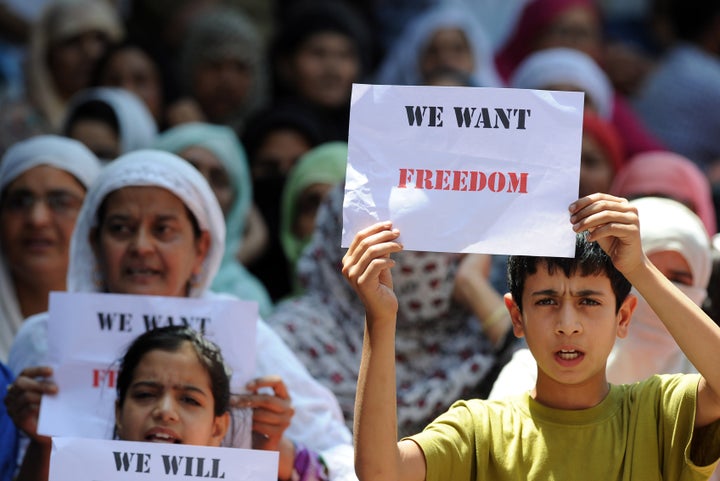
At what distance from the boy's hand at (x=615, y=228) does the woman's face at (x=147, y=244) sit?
186 centimetres

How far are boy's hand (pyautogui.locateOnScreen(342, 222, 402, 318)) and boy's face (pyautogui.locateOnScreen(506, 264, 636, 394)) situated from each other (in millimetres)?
403

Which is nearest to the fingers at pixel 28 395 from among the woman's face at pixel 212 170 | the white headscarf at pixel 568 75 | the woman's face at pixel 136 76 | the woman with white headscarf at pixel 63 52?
the woman's face at pixel 212 170

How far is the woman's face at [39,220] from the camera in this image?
19.1 ft

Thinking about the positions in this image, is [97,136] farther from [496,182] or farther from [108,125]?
[496,182]

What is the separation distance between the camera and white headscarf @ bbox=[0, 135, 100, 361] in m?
5.84

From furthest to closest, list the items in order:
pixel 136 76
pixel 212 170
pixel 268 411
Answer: pixel 136 76 < pixel 212 170 < pixel 268 411

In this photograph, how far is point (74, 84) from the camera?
830cm

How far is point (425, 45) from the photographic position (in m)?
8.57

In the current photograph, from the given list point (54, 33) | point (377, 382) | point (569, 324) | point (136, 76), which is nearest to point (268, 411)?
point (377, 382)

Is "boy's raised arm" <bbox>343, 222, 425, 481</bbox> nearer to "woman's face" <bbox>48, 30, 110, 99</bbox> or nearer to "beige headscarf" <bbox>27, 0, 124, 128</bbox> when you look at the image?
"beige headscarf" <bbox>27, 0, 124, 128</bbox>

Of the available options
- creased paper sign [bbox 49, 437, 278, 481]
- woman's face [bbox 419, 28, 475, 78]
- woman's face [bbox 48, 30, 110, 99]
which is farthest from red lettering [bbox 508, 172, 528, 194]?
woman's face [bbox 48, 30, 110, 99]

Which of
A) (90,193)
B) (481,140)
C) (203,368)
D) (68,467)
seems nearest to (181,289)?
(90,193)

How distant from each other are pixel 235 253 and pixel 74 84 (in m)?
1.80

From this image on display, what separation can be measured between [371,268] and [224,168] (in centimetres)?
364
